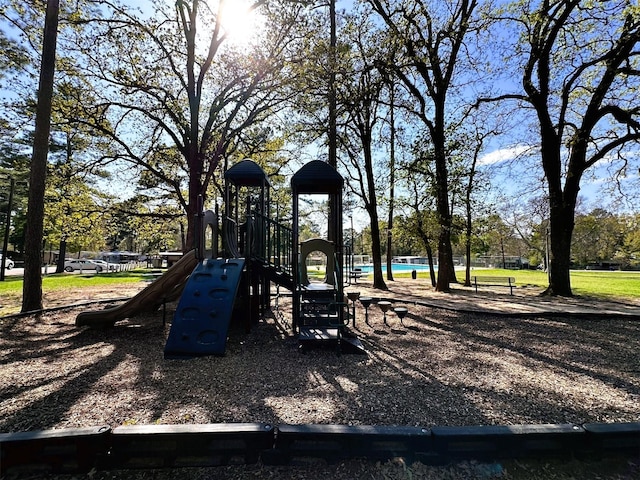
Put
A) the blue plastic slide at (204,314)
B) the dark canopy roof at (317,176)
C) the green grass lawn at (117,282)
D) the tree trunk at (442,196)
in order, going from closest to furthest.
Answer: the blue plastic slide at (204,314)
the dark canopy roof at (317,176)
the green grass lawn at (117,282)
the tree trunk at (442,196)

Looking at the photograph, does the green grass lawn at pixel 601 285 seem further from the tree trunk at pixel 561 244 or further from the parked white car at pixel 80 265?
the parked white car at pixel 80 265

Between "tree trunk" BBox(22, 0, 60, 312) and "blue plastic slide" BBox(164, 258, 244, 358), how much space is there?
5.24 meters

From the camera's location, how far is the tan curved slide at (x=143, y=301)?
20.8 ft

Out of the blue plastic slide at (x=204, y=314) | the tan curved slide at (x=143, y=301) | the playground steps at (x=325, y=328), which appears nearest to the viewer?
the blue plastic slide at (x=204, y=314)

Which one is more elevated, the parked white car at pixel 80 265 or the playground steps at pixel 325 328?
the parked white car at pixel 80 265

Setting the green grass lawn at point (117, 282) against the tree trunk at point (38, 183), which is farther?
the green grass lawn at point (117, 282)

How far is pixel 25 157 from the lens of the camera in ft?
77.4

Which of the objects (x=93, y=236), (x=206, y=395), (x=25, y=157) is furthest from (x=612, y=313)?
(x=25, y=157)

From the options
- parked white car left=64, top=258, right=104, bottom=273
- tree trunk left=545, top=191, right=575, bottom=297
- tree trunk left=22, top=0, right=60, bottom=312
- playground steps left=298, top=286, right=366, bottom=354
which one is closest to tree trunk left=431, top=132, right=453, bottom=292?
tree trunk left=545, top=191, right=575, bottom=297

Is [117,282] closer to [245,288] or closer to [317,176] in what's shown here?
[245,288]

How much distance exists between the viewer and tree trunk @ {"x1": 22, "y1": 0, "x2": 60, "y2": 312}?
7.50m

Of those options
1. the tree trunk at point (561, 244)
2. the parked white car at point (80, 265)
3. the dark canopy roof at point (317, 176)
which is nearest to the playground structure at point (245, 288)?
the dark canopy roof at point (317, 176)

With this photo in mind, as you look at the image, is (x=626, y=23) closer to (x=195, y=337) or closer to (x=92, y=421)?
(x=195, y=337)

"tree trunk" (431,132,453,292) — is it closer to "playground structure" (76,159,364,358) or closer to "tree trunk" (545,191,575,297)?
"tree trunk" (545,191,575,297)
